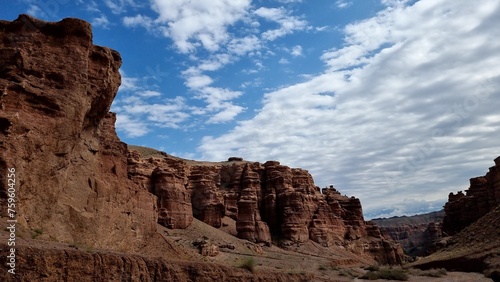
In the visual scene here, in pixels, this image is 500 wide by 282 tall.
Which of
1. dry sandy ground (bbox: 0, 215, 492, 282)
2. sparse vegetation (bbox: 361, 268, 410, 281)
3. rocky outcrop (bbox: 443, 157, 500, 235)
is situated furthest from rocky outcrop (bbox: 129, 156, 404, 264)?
sparse vegetation (bbox: 361, 268, 410, 281)

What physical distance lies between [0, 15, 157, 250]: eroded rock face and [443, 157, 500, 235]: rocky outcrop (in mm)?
74106

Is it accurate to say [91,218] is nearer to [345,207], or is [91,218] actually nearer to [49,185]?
[49,185]

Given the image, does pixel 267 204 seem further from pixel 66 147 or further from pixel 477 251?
pixel 66 147

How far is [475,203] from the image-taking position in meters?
89.0

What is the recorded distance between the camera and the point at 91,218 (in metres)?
24.2

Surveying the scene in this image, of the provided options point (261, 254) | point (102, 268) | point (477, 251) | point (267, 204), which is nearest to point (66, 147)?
point (102, 268)

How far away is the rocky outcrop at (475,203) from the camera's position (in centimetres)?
7944

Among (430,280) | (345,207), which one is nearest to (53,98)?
(430,280)

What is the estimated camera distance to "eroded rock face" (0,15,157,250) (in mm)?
19344

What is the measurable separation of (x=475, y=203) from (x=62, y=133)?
9143cm

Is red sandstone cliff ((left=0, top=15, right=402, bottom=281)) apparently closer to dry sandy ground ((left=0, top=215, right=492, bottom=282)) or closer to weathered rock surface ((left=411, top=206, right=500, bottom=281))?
dry sandy ground ((left=0, top=215, right=492, bottom=282))

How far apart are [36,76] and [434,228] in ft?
454

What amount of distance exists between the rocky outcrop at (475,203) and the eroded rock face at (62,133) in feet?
243

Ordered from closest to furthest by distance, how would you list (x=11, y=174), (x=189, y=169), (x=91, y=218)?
(x=11, y=174), (x=91, y=218), (x=189, y=169)
